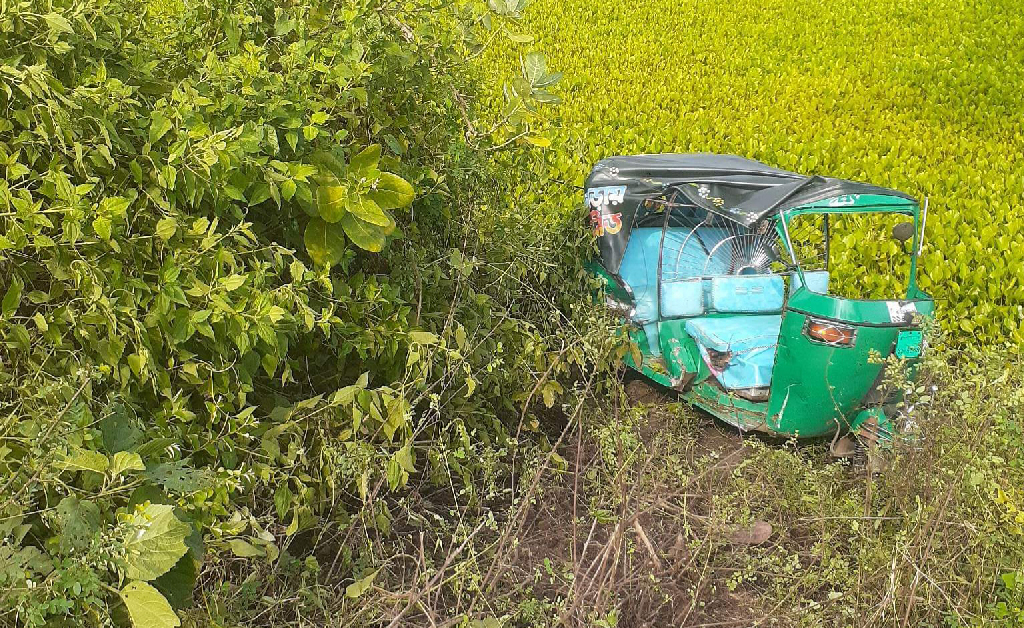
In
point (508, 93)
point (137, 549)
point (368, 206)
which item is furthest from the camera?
A: point (508, 93)

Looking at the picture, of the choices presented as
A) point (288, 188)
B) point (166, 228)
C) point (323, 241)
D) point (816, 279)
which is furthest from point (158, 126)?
point (816, 279)

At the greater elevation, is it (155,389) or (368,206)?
(368,206)

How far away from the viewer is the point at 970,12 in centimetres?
1242

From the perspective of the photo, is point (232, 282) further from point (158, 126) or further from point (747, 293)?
point (747, 293)

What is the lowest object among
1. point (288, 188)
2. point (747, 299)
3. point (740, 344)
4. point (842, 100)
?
point (740, 344)

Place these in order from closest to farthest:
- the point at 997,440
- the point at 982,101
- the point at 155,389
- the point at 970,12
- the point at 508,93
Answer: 1. the point at 155,389
2. the point at 997,440
3. the point at 508,93
4. the point at 982,101
5. the point at 970,12

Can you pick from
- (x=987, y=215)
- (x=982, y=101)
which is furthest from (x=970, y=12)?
(x=987, y=215)

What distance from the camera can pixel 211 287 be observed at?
250 cm

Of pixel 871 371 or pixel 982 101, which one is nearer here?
pixel 871 371

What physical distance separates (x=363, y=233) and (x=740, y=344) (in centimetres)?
252

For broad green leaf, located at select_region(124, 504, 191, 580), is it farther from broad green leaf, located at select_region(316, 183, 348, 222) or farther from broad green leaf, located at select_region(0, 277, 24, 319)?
broad green leaf, located at select_region(316, 183, 348, 222)

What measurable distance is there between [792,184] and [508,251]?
1.49 metres

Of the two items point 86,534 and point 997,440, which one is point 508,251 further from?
point 86,534

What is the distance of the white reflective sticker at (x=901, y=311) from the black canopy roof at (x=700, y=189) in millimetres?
558
